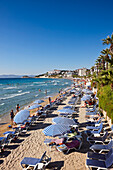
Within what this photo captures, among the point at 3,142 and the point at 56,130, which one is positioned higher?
the point at 56,130

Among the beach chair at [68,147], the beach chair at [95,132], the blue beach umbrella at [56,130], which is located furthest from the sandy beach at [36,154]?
the blue beach umbrella at [56,130]

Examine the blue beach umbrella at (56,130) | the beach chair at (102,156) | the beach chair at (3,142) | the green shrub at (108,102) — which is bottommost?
the beach chair at (3,142)

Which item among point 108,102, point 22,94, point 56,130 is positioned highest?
point 108,102

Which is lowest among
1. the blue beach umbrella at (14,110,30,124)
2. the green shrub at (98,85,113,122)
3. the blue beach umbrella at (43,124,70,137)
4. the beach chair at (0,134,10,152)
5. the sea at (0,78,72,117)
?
the sea at (0,78,72,117)

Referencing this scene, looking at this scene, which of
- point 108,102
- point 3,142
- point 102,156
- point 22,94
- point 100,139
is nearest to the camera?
point 102,156

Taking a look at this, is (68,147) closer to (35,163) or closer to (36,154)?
(36,154)

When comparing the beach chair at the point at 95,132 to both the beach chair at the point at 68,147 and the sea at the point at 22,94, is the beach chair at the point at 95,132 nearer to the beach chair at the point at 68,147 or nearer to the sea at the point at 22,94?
the beach chair at the point at 68,147

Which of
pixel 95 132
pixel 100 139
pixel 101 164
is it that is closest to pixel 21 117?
pixel 95 132

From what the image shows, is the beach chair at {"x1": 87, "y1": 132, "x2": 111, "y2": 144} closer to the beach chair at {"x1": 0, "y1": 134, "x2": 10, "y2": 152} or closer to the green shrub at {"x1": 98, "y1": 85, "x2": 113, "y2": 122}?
the green shrub at {"x1": 98, "y1": 85, "x2": 113, "y2": 122}

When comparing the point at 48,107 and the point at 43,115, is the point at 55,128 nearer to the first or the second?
the point at 43,115

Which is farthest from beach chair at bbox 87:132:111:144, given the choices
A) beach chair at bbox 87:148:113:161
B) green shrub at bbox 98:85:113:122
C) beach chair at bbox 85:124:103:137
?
Result: green shrub at bbox 98:85:113:122

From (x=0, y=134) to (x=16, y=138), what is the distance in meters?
2.70

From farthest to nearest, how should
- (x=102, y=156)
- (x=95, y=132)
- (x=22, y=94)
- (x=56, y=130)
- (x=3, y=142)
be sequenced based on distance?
(x=22, y=94) < (x=95, y=132) < (x=3, y=142) < (x=56, y=130) < (x=102, y=156)

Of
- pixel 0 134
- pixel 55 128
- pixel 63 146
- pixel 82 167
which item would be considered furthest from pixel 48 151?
pixel 0 134
